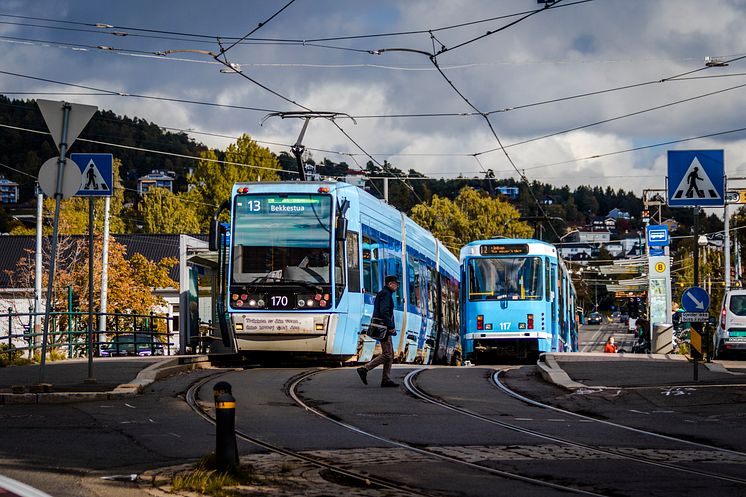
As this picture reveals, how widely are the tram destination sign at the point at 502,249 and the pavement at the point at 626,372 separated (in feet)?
24.9

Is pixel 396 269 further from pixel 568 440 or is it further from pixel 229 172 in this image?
pixel 229 172

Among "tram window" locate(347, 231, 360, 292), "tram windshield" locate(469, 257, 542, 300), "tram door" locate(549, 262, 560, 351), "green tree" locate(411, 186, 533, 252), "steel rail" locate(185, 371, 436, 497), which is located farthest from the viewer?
"green tree" locate(411, 186, 533, 252)

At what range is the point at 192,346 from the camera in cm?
2803

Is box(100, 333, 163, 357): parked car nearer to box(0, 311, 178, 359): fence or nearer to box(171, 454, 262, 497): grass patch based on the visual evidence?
box(0, 311, 178, 359): fence

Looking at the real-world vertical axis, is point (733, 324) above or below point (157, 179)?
below

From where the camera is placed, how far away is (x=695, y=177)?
60.9 feet

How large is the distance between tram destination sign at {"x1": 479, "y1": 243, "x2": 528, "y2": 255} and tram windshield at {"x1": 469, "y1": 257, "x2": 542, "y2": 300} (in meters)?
0.16

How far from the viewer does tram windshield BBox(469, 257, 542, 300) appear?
1258 inches

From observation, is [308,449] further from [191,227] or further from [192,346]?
[191,227]

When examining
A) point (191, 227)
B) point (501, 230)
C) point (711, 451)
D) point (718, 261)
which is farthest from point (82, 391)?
point (718, 261)

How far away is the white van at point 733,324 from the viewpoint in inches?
1222

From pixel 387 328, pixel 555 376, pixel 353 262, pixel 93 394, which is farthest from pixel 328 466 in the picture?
pixel 353 262

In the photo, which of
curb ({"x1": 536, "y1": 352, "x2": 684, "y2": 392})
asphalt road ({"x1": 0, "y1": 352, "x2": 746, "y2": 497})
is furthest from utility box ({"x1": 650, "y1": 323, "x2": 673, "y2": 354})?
asphalt road ({"x1": 0, "y1": 352, "x2": 746, "y2": 497})

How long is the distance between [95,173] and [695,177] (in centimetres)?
910
